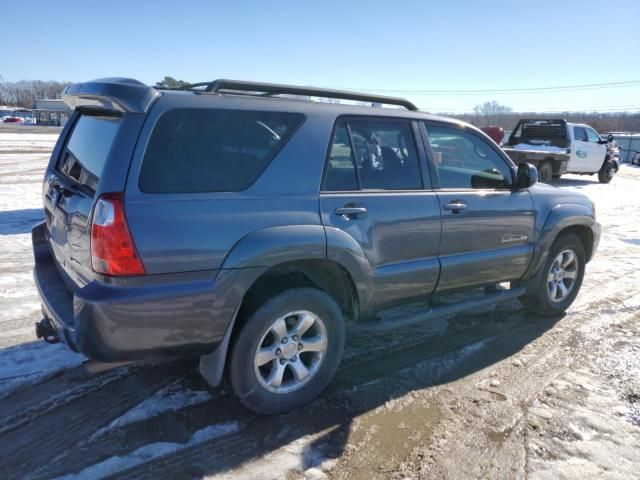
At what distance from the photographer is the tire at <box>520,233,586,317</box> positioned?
4.85 metres

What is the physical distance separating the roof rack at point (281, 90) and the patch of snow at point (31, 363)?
214cm

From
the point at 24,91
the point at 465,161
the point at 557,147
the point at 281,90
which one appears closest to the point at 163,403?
the point at 281,90

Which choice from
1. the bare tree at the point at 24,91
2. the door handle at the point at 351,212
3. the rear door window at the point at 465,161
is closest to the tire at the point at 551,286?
the rear door window at the point at 465,161

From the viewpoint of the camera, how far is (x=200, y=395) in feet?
11.1

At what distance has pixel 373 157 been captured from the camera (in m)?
3.60

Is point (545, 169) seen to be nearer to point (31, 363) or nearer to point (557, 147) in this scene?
point (557, 147)

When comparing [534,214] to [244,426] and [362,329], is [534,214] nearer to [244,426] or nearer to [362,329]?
[362,329]

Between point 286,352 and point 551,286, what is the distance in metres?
3.07

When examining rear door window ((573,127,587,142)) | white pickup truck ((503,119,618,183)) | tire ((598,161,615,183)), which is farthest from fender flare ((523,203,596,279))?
tire ((598,161,615,183))

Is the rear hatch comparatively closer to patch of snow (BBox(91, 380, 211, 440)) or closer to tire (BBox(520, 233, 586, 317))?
patch of snow (BBox(91, 380, 211, 440))

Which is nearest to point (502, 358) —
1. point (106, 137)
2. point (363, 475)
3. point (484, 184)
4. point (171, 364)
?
point (484, 184)

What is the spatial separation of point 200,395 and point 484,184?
A: 9.08 feet

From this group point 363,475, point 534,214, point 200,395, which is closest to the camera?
point 363,475

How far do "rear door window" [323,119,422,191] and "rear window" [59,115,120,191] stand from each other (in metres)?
1.30
